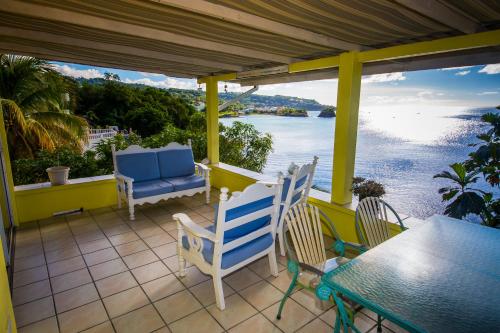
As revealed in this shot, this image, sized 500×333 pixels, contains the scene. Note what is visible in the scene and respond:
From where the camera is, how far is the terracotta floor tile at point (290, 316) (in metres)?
2.13

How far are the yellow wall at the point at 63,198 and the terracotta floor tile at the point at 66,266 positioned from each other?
65.3 inches

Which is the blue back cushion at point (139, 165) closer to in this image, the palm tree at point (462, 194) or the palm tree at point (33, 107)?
the palm tree at point (33, 107)

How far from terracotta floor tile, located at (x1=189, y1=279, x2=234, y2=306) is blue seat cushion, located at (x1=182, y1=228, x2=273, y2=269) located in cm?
40

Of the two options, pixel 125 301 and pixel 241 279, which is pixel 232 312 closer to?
pixel 241 279

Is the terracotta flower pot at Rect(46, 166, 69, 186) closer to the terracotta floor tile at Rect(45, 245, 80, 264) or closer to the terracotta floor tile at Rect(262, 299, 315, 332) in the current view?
the terracotta floor tile at Rect(45, 245, 80, 264)

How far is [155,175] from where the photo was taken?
187 inches

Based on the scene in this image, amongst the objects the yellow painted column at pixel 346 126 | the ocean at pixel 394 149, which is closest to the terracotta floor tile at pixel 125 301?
the yellow painted column at pixel 346 126

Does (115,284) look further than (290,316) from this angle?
Yes

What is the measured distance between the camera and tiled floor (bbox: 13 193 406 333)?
2.15 meters

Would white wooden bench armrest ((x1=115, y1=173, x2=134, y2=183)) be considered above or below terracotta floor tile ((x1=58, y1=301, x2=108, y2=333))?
above

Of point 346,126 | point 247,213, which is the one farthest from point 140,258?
→ point 346,126

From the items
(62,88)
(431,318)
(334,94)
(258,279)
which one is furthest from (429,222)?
(62,88)

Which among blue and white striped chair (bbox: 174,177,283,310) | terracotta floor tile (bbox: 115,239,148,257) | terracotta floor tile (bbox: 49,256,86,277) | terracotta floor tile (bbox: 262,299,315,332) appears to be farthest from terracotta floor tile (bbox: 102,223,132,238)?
terracotta floor tile (bbox: 262,299,315,332)

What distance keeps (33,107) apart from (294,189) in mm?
5585
